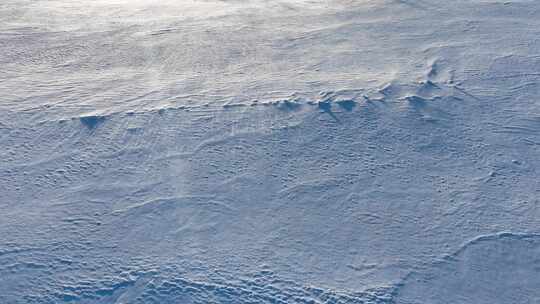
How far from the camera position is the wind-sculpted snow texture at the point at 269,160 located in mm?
2861

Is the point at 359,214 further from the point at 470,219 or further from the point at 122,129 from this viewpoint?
the point at 122,129

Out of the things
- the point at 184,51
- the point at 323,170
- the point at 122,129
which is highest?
the point at 184,51

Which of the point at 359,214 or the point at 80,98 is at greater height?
the point at 80,98

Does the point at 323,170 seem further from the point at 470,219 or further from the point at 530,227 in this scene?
the point at 530,227

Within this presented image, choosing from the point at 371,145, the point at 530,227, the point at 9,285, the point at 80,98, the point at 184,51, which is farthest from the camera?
the point at 184,51

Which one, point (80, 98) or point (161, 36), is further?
point (161, 36)

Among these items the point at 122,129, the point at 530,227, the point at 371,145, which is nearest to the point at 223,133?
the point at 122,129

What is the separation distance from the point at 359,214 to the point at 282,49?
6.96 ft

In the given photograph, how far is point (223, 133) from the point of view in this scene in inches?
150

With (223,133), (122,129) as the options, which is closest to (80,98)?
(122,129)

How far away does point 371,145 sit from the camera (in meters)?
3.76

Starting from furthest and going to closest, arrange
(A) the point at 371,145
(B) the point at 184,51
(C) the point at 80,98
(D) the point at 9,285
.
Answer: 1. (B) the point at 184,51
2. (C) the point at 80,98
3. (A) the point at 371,145
4. (D) the point at 9,285

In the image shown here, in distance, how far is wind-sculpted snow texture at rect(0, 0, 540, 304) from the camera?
286 centimetres

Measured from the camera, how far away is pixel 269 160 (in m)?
3.62
